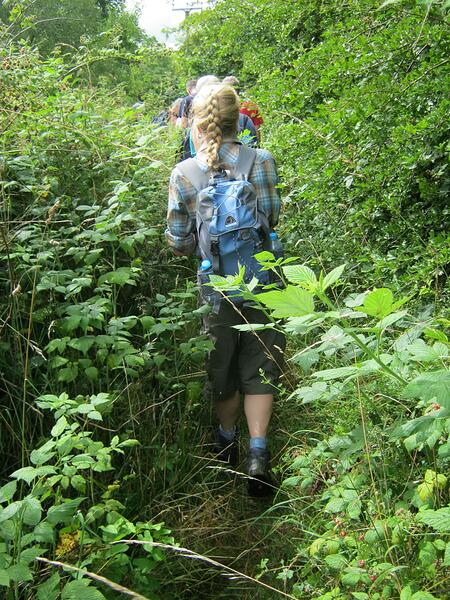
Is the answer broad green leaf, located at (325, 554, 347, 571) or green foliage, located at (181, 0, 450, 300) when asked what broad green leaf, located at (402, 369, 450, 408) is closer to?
broad green leaf, located at (325, 554, 347, 571)

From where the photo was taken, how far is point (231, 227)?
10.7 ft

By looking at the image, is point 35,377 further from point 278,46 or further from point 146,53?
point 278,46

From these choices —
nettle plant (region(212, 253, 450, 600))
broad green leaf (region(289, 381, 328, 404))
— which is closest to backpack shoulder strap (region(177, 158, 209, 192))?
nettle plant (region(212, 253, 450, 600))

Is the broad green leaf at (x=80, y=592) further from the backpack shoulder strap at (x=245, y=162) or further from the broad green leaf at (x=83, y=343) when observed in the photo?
the backpack shoulder strap at (x=245, y=162)

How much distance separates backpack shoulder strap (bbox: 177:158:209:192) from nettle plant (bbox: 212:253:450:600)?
3.91 feet

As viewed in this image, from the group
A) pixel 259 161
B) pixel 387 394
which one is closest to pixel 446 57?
pixel 259 161

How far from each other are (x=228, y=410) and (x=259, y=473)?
17.1 inches

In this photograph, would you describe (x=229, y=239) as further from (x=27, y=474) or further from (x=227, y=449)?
(x=27, y=474)

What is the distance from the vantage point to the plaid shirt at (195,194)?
3473 mm

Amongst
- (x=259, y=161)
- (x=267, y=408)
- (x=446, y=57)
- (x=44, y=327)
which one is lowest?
(x=267, y=408)

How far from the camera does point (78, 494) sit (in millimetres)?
2848

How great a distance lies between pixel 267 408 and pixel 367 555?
1.36 metres

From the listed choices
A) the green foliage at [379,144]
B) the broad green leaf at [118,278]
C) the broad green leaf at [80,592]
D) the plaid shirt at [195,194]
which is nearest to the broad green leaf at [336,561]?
the broad green leaf at [80,592]

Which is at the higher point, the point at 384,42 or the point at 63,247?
the point at 384,42
